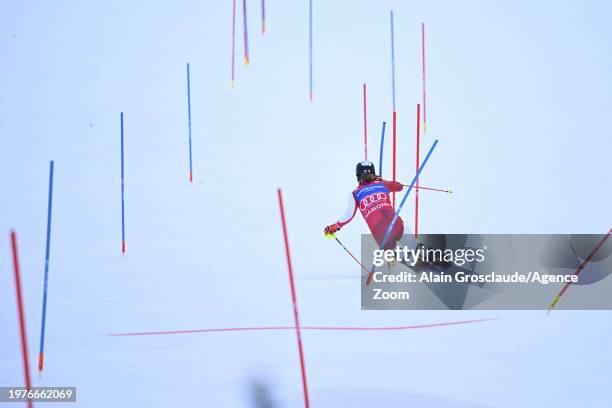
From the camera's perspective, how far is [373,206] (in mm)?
3283

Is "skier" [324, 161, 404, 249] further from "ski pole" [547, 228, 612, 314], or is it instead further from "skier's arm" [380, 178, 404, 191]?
"ski pole" [547, 228, 612, 314]

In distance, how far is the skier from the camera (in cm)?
328

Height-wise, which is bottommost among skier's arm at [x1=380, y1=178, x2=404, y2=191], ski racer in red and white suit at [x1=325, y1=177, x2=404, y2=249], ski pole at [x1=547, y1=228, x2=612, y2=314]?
ski pole at [x1=547, y1=228, x2=612, y2=314]

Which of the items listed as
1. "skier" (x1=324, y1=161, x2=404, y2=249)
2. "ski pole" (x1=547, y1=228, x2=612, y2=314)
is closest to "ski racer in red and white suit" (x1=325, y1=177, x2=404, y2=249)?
"skier" (x1=324, y1=161, x2=404, y2=249)

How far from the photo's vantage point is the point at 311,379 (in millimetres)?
2584

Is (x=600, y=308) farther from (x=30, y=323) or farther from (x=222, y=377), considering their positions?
(x=30, y=323)

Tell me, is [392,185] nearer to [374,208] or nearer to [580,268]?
[374,208]

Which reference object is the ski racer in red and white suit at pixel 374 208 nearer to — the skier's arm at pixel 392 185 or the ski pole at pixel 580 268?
the skier's arm at pixel 392 185

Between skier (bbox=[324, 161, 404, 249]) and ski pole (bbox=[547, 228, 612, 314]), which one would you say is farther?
skier (bbox=[324, 161, 404, 249])

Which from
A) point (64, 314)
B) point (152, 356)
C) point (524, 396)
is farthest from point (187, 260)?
point (524, 396)

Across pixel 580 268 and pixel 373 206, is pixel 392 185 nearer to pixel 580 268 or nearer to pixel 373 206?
pixel 373 206

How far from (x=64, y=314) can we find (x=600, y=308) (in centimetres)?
209

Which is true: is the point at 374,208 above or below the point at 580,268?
above

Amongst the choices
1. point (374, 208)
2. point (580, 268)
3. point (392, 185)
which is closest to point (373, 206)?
point (374, 208)
